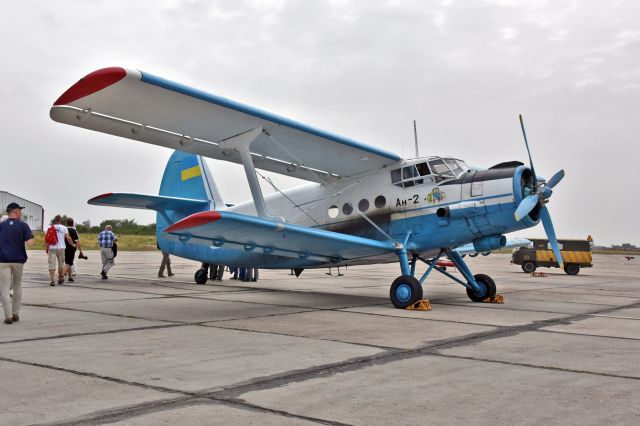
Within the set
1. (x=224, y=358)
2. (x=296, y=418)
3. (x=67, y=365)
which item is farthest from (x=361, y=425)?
(x=67, y=365)

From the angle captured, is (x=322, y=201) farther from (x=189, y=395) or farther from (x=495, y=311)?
(x=189, y=395)

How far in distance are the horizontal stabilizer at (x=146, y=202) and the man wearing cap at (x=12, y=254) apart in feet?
11.7

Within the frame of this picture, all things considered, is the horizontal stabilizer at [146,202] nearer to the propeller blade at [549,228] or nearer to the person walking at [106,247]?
the person walking at [106,247]

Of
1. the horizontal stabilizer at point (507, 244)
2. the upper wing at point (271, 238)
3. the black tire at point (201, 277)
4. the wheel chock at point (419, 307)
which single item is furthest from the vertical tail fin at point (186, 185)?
the wheel chock at point (419, 307)

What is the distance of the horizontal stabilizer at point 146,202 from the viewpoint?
11.8m

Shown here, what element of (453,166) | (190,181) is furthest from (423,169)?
(190,181)

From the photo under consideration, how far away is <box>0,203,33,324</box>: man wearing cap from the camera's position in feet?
25.3

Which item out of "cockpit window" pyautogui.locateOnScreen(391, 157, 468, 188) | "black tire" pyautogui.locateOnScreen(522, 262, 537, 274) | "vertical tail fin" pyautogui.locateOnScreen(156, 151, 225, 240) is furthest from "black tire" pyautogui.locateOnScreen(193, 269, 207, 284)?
"black tire" pyautogui.locateOnScreen(522, 262, 537, 274)

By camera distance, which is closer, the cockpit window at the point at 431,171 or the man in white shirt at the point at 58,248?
the cockpit window at the point at 431,171

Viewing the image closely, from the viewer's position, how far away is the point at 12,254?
7.81 m

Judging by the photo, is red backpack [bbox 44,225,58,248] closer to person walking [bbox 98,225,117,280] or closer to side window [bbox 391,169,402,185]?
person walking [bbox 98,225,117,280]

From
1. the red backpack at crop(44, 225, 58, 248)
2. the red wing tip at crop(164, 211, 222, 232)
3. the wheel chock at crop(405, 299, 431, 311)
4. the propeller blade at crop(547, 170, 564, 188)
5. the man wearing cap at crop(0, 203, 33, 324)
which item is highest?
the propeller blade at crop(547, 170, 564, 188)

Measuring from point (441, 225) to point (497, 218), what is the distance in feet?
3.36

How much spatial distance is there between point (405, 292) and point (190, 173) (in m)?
7.88
